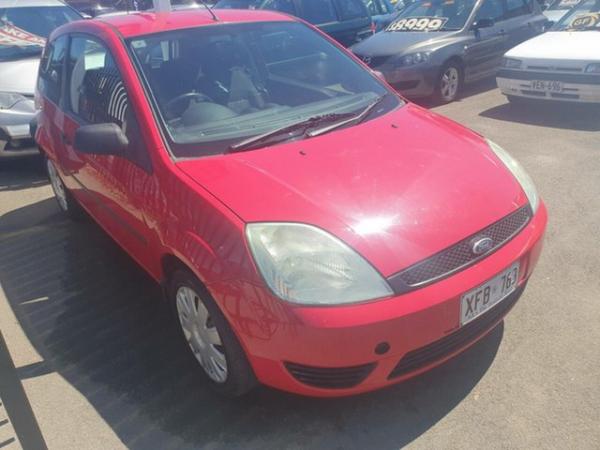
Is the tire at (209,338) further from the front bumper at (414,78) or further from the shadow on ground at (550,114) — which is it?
the front bumper at (414,78)

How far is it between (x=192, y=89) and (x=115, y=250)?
1.64 meters

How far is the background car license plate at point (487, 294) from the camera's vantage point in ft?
6.94

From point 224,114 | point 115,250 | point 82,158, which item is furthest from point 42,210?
point 224,114

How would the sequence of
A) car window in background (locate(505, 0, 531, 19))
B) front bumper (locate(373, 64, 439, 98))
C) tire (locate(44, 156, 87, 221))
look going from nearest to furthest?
tire (locate(44, 156, 87, 221)) → front bumper (locate(373, 64, 439, 98)) → car window in background (locate(505, 0, 531, 19))

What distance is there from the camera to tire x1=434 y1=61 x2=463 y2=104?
7394 mm

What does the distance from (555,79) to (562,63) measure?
18 cm

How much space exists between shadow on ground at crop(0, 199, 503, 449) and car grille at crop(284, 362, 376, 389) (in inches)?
11.9

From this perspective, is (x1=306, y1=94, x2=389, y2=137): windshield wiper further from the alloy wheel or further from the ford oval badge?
the alloy wheel

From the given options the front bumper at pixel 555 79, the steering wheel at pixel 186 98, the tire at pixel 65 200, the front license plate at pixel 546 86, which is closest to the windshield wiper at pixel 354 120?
the steering wheel at pixel 186 98

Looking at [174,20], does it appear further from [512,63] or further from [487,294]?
[512,63]

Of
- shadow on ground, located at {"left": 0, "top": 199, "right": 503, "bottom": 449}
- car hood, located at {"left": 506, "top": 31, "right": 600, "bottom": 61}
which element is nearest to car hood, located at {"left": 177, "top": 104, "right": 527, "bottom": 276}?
shadow on ground, located at {"left": 0, "top": 199, "right": 503, "bottom": 449}

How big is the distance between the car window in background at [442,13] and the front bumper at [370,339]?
6.33 m

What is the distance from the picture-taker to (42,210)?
4988 millimetres

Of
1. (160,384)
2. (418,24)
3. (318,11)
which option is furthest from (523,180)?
(318,11)
